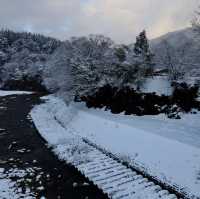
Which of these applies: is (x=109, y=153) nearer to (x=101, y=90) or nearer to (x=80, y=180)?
(x=80, y=180)

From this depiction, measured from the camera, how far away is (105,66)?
3133 centimetres

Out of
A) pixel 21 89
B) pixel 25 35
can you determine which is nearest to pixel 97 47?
pixel 21 89

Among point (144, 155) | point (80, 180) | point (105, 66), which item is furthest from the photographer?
point (105, 66)

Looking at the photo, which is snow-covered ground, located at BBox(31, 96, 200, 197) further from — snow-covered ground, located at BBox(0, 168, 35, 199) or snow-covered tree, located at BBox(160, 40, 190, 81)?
snow-covered tree, located at BBox(160, 40, 190, 81)

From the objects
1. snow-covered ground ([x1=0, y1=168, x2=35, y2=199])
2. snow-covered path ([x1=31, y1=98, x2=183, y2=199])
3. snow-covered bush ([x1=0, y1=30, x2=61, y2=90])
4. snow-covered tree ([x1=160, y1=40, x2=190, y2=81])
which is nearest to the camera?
snow-covered path ([x1=31, y1=98, x2=183, y2=199])

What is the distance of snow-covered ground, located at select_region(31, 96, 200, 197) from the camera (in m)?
13.7

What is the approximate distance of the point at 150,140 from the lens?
682 inches

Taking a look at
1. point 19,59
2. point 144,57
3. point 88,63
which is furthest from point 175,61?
point 19,59

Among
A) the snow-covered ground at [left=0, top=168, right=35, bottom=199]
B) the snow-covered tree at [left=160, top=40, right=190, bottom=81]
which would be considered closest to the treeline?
the snow-covered tree at [left=160, top=40, right=190, bottom=81]

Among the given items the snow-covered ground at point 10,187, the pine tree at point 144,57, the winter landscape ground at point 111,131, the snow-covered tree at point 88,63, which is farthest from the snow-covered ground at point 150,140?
the pine tree at point 144,57

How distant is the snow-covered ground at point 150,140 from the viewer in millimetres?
13734

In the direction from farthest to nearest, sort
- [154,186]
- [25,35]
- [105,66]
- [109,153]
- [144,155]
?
[25,35], [105,66], [109,153], [144,155], [154,186]

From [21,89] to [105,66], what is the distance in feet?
169

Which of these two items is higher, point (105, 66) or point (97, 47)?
point (97, 47)
